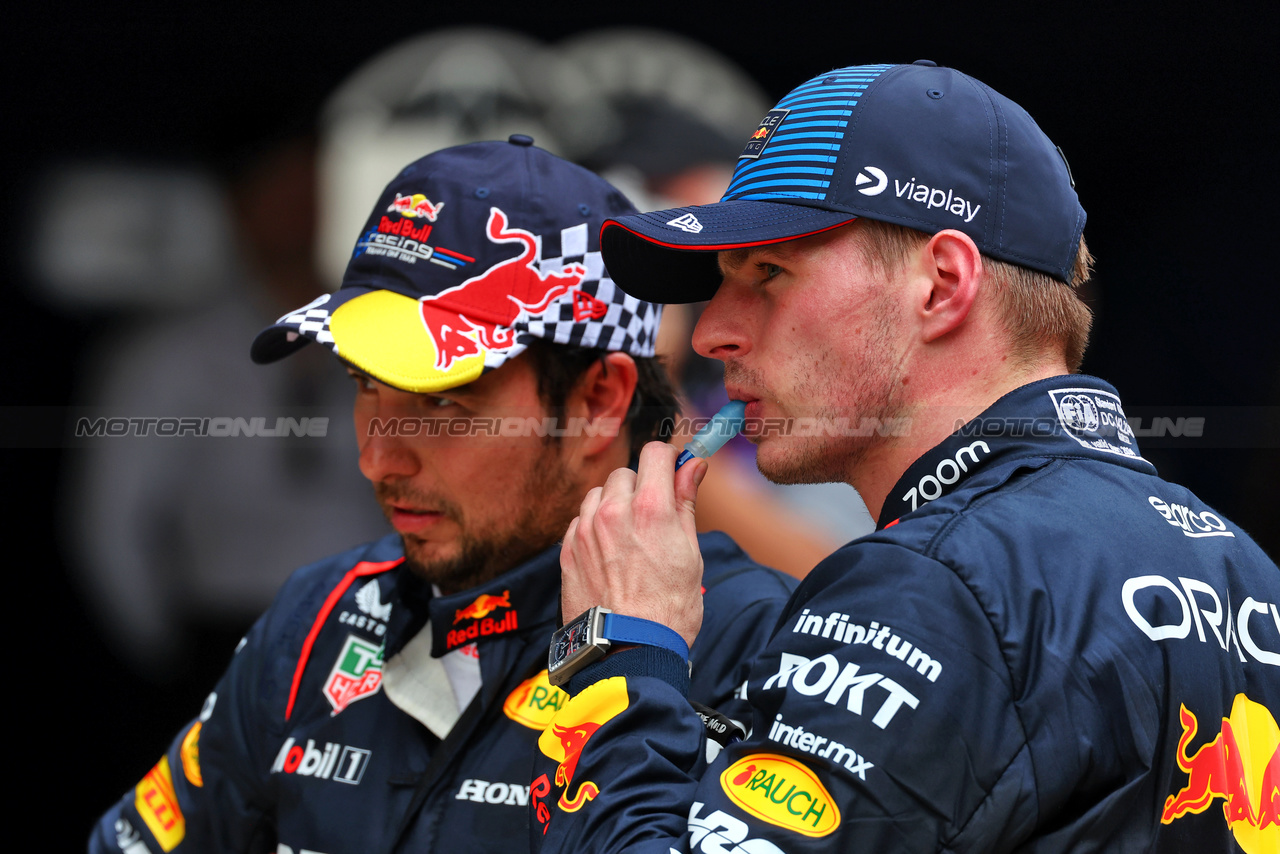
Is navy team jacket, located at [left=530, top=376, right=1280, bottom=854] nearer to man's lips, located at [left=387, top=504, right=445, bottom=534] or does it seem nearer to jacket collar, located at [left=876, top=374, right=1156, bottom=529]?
jacket collar, located at [left=876, top=374, right=1156, bottom=529]

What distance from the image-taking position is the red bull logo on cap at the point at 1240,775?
1.00 metres

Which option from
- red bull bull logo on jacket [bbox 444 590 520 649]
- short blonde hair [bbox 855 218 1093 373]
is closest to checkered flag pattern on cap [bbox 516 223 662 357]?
red bull bull logo on jacket [bbox 444 590 520 649]

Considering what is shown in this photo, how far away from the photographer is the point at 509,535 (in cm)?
174

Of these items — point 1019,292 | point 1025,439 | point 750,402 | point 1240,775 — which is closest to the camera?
point 1240,775

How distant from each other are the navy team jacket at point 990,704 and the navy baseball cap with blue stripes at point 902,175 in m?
0.29

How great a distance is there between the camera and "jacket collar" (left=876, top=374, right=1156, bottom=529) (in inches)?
46.0

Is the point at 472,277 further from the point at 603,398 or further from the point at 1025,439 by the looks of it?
the point at 1025,439

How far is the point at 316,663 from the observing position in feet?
5.98

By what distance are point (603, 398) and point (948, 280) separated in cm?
72

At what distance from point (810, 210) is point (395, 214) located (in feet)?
2.60

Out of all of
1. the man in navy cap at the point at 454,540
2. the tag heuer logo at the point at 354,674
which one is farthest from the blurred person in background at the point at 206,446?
the tag heuer logo at the point at 354,674

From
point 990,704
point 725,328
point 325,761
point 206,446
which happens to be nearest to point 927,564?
point 990,704

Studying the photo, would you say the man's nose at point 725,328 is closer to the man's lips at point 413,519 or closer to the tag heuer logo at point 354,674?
the man's lips at point 413,519

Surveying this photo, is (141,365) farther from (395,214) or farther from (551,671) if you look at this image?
(551,671)
